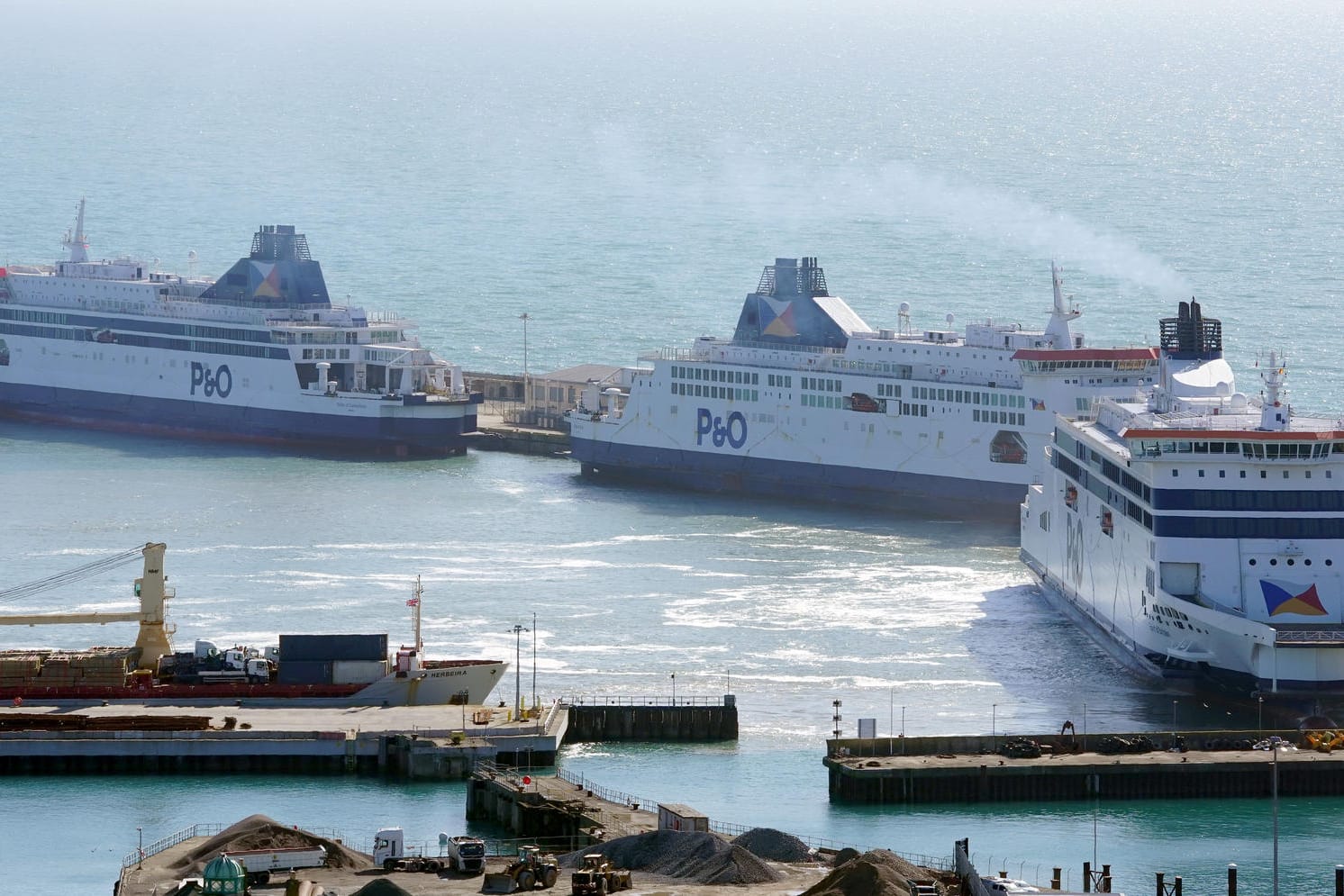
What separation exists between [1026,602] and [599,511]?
17251 mm

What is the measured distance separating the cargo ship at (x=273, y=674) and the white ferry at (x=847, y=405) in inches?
1158

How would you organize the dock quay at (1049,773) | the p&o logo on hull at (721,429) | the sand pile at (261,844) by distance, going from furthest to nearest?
the p&o logo on hull at (721,429) → the dock quay at (1049,773) → the sand pile at (261,844)

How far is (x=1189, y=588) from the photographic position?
66250 mm

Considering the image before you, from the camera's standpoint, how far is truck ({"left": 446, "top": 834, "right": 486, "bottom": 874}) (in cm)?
5103

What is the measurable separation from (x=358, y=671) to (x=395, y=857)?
1328 cm

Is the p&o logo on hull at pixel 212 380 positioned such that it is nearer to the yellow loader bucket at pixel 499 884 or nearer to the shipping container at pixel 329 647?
the shipping container at pixel 329 647

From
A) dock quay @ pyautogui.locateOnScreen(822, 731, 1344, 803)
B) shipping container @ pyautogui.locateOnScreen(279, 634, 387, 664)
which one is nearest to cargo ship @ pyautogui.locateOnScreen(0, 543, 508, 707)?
shipping container @ pyautogui.locateOnScreen(279, 634, 387, 664)

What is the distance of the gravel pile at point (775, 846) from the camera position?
51.8 meters

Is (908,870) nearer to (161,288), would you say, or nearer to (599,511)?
(599,511)

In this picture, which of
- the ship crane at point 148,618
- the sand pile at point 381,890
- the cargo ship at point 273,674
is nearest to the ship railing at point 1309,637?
the cargo ship at point 273,674

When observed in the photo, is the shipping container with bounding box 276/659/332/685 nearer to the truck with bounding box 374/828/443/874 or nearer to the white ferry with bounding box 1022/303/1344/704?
the truck with bounding box 374/828/443/874

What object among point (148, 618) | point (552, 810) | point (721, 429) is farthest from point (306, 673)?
point (721, 429)

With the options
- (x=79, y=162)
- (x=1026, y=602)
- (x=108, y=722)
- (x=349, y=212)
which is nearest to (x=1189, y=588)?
(x=1026, y=602)

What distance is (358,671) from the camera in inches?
2547
